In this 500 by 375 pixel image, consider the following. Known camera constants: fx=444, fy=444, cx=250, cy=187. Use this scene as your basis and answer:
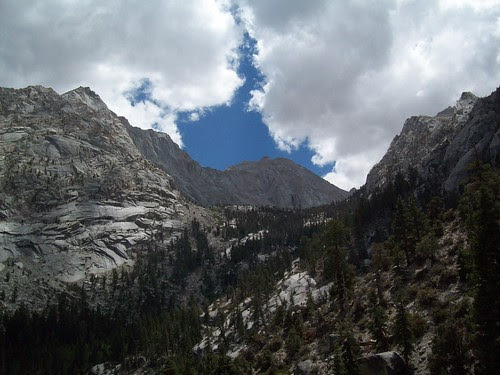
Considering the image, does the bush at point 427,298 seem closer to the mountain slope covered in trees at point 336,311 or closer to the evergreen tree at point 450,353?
the mountain slope covered in trees at point 336,311

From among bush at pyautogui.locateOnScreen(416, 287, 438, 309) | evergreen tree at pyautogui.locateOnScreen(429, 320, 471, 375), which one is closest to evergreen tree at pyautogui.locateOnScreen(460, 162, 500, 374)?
evergreen tree at pyautogui.locateOnScreen(429, 320, 471, 375)

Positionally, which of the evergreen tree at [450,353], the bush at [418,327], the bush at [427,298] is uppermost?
the bush at [427,298]

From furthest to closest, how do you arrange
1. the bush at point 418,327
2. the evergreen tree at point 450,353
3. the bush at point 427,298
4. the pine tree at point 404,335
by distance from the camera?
the bush at point 427,298 < the bush at point 418,327 < the pine tree at point 404,335 < the evergreen tree at point 450,353

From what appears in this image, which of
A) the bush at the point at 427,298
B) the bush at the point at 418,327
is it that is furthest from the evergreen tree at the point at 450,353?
the bush at the point at 427,298

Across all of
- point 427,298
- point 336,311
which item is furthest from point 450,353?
point 336,311

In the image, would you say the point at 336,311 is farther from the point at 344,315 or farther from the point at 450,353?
the point at 450,353

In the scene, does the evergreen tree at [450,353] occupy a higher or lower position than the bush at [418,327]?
lower

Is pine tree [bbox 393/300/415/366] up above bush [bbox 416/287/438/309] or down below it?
Result: below

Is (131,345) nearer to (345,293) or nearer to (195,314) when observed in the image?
(195,314)

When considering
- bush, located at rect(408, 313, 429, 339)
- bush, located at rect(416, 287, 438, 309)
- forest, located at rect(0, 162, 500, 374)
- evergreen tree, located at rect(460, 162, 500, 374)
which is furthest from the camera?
bush, located at rect(416, 287, 438, 309)

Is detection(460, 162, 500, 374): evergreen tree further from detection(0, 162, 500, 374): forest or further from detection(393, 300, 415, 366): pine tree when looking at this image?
detection(393, 300, 415, 366): pine tree

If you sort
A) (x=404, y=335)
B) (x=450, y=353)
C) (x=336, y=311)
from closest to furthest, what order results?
1. (x=450, y=353)
2. (x=404, y=335)
3. (x=336, y=311)

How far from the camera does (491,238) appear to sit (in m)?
34.8

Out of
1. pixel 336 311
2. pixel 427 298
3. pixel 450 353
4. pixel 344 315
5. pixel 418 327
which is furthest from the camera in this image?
pixel 336 311
